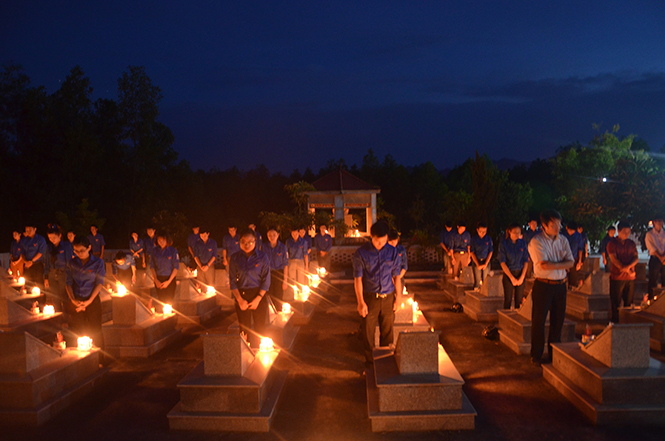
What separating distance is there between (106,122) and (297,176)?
25014 millimetres

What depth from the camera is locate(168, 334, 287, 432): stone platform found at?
459 cm

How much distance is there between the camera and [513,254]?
26.2 ft

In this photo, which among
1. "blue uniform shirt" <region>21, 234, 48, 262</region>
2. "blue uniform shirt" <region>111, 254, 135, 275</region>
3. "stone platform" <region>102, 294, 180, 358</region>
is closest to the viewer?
"stone platform" <region>102, 294, 180, 358</region>

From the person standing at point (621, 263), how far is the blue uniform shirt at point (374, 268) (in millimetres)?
4562

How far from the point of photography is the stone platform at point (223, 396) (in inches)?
181

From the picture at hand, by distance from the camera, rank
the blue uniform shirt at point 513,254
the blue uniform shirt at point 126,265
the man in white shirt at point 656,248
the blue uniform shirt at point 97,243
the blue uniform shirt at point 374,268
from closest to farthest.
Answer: the blue uniform shirt at point 374,268
the blue uniform shirt at point 513,254
the man in white shirt at point 656,248
the blue uniform shirt at point 126,265
the blue uniform shirt at point 97,243

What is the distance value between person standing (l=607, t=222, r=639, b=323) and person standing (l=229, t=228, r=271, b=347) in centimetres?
600

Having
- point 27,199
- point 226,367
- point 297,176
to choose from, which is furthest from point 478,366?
point 297,176

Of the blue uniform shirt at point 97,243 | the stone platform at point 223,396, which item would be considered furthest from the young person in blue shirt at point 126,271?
the stone platform at point 223,396

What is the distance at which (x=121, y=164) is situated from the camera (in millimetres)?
25547

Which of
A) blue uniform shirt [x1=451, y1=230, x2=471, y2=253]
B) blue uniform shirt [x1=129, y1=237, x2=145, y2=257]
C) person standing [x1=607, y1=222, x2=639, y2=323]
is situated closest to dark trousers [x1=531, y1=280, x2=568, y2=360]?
person standing [x1=607, y1=222, x2=639, y2=323]

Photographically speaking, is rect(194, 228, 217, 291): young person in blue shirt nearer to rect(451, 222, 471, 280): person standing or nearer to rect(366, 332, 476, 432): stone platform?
rect(451, 222, 471, 280): person standing

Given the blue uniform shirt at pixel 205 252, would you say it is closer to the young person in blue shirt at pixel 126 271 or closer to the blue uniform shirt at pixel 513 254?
the young person in blue shirt at pixel 126 271

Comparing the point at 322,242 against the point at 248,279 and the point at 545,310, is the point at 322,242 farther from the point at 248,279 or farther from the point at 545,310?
the point at 545,310
